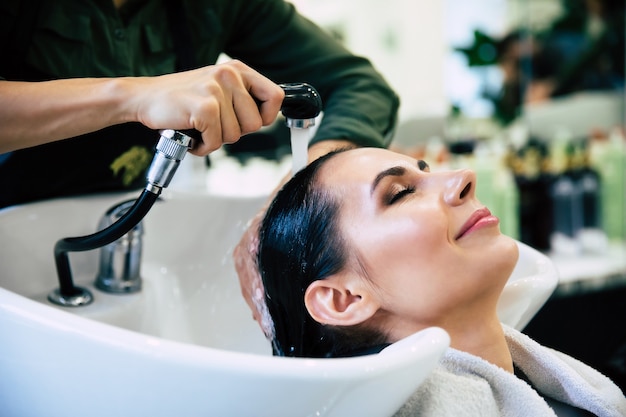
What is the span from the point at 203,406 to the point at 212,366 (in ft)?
0.20

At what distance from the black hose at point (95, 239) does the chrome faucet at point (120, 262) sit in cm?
5

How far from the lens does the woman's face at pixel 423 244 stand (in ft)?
2.95

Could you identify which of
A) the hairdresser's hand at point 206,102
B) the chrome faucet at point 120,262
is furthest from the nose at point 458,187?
the chrome faucet at point 120,262

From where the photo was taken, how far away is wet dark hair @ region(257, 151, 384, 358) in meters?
0.97

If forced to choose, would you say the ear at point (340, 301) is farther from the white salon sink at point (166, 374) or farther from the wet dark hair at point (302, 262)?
the white salon sink at point (166, 374)

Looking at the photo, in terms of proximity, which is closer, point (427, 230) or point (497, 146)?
point (427, 230)

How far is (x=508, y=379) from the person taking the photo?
0.90m

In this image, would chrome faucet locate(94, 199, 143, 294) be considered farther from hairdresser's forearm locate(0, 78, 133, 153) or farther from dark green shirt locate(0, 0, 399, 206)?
hairdresser's forearm locate(0, 78, 133, 153)

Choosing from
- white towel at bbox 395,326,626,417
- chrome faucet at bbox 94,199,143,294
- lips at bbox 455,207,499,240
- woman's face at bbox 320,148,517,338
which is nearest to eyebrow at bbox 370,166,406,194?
woman's face at bbox 320,148,517,338

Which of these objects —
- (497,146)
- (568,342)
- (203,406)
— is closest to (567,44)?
(497,146)

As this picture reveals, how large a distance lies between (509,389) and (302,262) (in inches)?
12.0

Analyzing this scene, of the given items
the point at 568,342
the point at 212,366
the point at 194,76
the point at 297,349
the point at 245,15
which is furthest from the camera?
the point at 568,342

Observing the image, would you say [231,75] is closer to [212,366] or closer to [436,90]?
[212,366]

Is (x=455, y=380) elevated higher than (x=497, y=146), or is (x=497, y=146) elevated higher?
(x=455, y=380)
